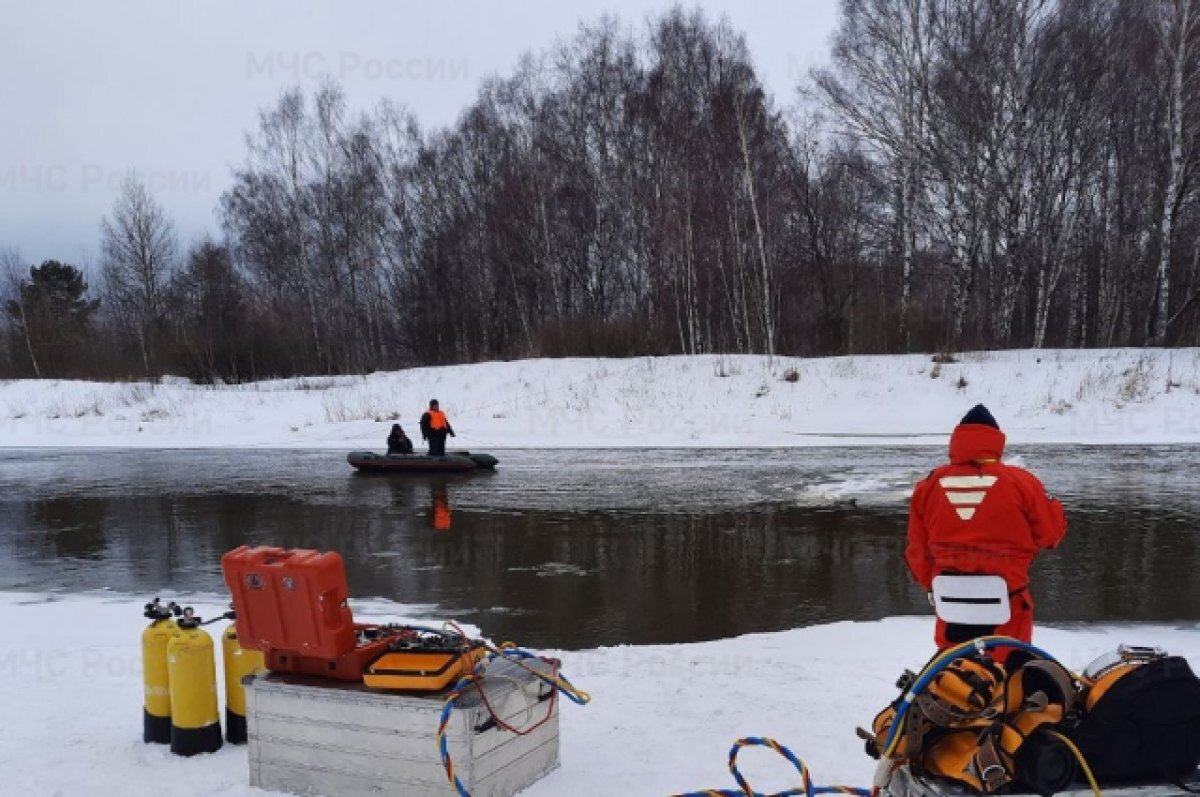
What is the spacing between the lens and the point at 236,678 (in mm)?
4605

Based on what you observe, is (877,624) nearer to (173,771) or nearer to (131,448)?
(173,771)

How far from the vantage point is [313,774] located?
3932mm

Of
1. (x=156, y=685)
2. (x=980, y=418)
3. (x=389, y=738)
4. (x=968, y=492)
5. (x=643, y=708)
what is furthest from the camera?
(x=643, y=708)

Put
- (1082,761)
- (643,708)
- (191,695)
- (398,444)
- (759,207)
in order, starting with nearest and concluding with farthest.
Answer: (1082,761)
(191,695)
(643,708)
(398,444)
(759,207)

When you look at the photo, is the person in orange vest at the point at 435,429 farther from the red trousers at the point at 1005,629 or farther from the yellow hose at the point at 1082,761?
the yellow hose at the point at 1082,761

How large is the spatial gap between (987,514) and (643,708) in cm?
215

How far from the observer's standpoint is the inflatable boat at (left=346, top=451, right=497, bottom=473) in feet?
58.1

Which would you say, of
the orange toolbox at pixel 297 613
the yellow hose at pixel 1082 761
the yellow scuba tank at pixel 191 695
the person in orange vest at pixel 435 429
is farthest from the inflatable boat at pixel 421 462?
the yellow hose at pixel 1082 761

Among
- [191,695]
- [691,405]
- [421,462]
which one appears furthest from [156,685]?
[691,405]

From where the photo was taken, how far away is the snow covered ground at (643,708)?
13.4ft

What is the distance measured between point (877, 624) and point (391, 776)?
167 inches

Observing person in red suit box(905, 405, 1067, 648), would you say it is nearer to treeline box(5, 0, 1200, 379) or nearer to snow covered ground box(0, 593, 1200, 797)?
snow covered ground box(0, 593, 1200, 797)

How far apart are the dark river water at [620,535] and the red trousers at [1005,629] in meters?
3.10

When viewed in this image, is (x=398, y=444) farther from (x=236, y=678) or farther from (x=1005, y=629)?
(x=1005, y=629)
